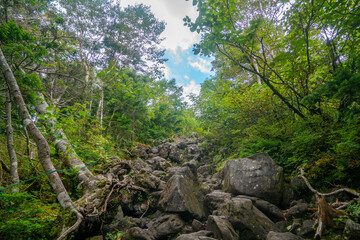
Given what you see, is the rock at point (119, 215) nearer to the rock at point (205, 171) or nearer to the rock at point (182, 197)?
the rock at point (182, 197)

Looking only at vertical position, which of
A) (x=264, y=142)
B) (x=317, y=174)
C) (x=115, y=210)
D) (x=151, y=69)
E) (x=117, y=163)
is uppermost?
(x=151, y=69)

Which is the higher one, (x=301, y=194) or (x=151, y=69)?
(x=151, y=69)

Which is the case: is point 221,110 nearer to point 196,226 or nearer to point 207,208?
point 207,208

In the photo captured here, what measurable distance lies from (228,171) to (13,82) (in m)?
6.57

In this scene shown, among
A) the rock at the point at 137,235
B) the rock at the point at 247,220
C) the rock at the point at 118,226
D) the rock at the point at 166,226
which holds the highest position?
the rock at the point at 118,226

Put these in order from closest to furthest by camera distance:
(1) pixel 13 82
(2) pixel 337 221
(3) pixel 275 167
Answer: (2) pixel 337 221 → (1) pixel 13 82 → (3) pixel 275 167

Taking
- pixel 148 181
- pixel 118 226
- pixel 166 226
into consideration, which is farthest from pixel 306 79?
pixel 118 226

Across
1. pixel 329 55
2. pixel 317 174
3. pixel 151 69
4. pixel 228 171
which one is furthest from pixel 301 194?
pixel 151 69

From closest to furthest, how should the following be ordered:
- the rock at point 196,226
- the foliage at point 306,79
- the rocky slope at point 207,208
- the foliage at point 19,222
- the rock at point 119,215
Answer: the foliage at point 19,222
the foliage at point 306,79
the rocky slope at point 207,208
the rock at point 196,226
the rock at point 119,215

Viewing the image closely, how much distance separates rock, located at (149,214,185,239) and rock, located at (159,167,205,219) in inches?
9.2

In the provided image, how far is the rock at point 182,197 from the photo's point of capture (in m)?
4.70

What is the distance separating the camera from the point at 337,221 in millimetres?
2879

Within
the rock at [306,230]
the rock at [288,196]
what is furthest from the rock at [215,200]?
the rock at [306,230]

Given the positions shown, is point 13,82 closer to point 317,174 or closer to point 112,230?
point 112,230
